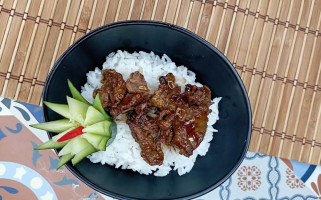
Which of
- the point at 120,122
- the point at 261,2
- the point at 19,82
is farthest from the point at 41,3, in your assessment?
the point at 261,2

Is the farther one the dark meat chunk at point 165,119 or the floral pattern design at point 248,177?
the floral pattern design at point 248,177

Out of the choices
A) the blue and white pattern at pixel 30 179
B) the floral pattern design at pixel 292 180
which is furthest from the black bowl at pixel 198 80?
the floral pattern design at pixel 292 180

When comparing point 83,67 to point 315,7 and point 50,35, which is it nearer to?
point 50,35

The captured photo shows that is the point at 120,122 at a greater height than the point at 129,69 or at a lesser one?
lesser

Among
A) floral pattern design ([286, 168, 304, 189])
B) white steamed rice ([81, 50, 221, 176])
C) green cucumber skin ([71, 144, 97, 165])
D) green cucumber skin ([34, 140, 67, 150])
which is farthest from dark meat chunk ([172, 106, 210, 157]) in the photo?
floral pattern design ([286, 168, 304, 189])

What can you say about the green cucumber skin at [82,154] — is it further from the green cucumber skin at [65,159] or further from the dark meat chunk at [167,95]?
the dark meat chunk at [167,95]

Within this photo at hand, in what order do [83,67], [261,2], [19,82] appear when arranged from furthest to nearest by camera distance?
[261,2] → [19,82] → [83,67]

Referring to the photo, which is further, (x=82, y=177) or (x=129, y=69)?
(x=129, y=69)
